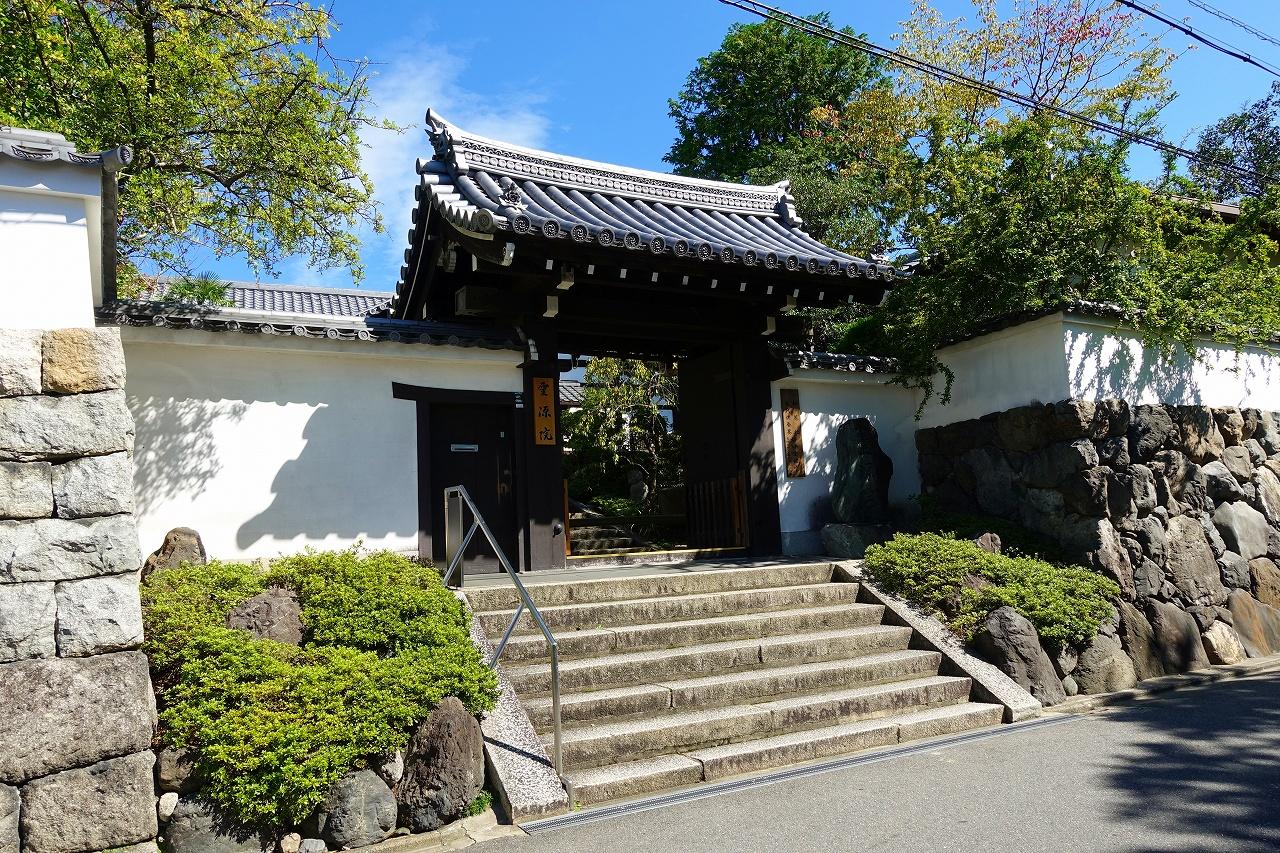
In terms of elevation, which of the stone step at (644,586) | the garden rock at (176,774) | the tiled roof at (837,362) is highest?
the tiled roof at (837,362)

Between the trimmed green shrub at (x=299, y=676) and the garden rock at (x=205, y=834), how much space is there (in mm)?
75

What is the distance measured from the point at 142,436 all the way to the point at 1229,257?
442 inches

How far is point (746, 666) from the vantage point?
6.34 m

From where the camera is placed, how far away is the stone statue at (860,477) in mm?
10000

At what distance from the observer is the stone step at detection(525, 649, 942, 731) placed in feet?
17.9

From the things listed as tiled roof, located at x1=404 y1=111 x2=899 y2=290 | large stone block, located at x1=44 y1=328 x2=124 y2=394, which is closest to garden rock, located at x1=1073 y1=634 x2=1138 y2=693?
tiled roof, located at x1=404 y1=111 x2=899 y2=290

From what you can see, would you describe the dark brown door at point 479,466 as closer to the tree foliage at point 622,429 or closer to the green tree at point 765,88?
→ the tree foliage at point 622,429

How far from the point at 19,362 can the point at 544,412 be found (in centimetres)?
508

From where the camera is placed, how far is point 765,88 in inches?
913

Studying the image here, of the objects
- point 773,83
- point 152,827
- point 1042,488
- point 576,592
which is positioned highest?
point 773,83

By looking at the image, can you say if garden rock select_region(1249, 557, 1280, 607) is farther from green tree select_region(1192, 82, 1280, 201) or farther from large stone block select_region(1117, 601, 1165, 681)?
green tree select_region(1192, 82, 1280, 201)

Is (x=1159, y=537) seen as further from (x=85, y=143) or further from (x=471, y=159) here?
(x=85, y=143)

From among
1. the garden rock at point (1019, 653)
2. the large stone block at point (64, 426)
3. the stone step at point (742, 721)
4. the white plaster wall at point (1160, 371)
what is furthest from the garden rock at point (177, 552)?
the white plaster wall at point (1160, 371)

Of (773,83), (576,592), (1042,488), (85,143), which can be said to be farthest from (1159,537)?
(773,83)
